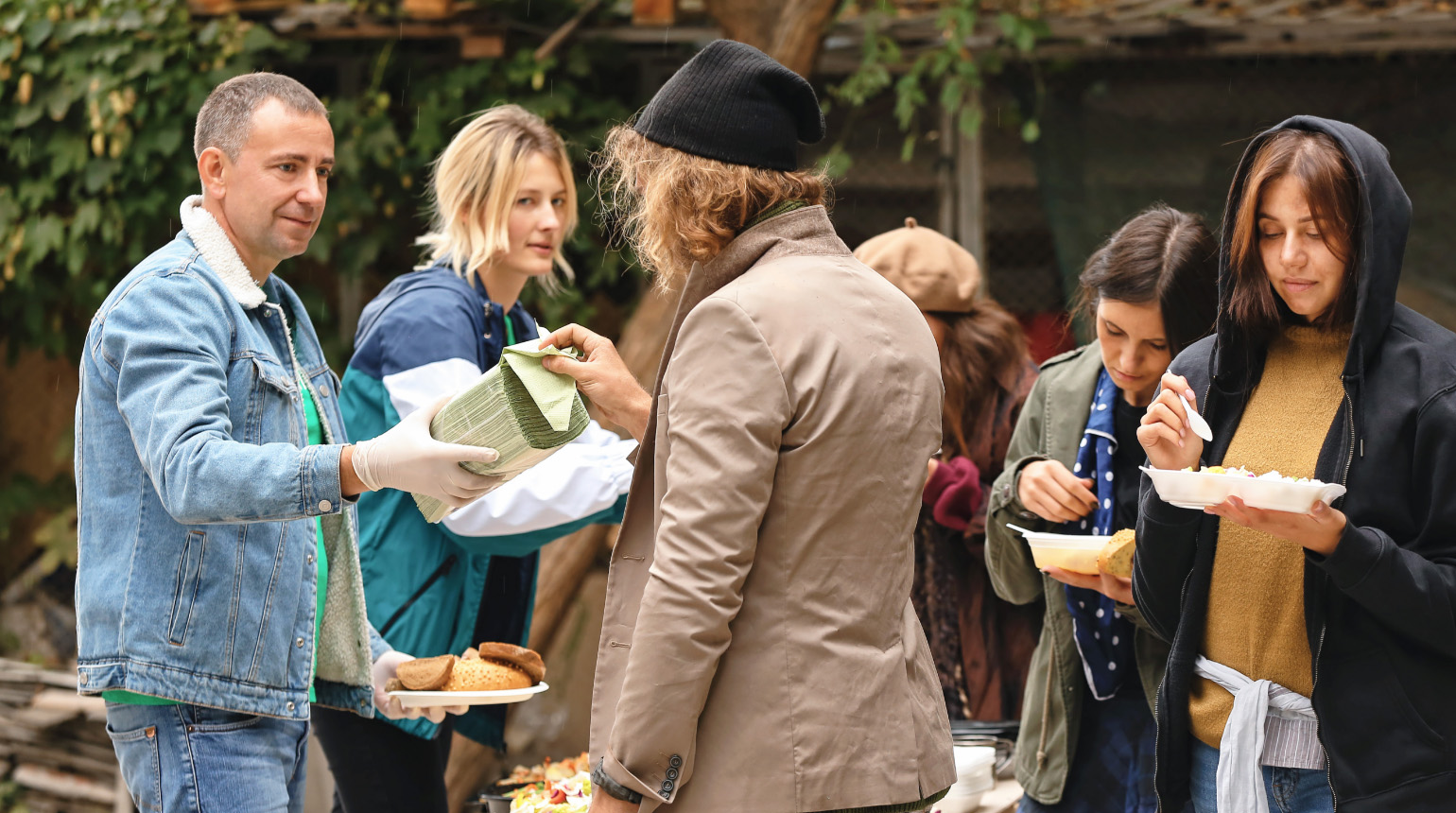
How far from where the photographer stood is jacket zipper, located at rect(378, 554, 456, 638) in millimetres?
3035

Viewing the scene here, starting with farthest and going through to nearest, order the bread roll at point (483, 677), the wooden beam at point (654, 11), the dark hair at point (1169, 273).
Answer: the wooden beam at point (654, 11) < the dark hair at point (1169, 273) < the bread roll at point (483, 677)

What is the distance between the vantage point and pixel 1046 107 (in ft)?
18.2

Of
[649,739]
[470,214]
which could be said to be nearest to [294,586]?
[649,739]

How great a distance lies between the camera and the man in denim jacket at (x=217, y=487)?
82.7 inches

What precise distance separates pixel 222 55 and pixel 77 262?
1.12 meters

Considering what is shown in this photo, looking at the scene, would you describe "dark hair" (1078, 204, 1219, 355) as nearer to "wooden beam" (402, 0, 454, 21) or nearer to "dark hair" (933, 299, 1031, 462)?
"dark hair" (933, 299, 1031, 462)

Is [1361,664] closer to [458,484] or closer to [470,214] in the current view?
[458,484]

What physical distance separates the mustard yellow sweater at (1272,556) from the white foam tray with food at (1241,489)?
0.35ft

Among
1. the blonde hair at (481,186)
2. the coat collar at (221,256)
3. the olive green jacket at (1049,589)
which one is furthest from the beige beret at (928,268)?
the coat collar at (221,256)

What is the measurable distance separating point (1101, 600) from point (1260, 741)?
78 cm

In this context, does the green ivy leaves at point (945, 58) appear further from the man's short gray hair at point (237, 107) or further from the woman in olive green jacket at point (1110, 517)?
the man's short gray hair at point (237, 107)

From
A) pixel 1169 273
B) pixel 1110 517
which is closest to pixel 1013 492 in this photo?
pixel 1110 517

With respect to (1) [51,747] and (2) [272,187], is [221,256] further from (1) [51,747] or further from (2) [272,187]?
(1) [51,747]

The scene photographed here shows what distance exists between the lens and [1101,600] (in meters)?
2.92
